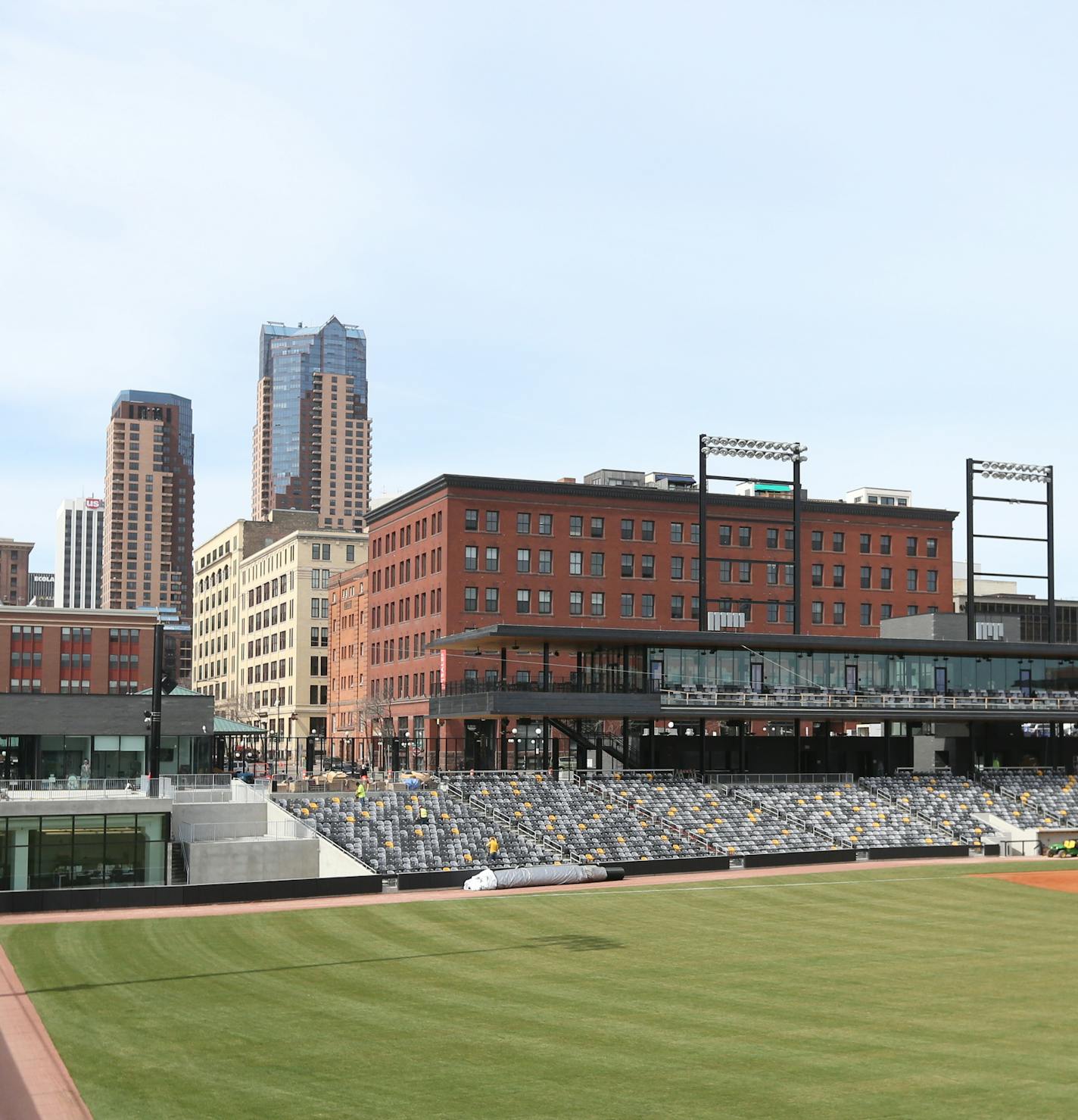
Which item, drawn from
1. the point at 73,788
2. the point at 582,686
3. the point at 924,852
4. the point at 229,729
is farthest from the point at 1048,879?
the point at 229,729

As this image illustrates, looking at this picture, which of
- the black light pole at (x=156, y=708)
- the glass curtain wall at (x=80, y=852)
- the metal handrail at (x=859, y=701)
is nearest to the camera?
the glass curtain wall at (x=80, y=852)

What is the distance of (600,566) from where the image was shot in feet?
398

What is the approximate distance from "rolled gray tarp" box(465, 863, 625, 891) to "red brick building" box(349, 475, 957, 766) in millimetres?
46626

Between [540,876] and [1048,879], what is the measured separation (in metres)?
24.0

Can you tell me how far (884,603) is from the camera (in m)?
132

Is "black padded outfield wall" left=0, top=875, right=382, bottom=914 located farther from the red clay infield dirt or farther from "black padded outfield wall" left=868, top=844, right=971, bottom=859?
the red clay infield dirt

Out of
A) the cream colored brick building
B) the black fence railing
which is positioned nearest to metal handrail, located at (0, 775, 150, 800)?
the black fence railing

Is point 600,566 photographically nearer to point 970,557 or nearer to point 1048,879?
point 970,557

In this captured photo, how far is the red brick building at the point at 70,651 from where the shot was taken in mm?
150000

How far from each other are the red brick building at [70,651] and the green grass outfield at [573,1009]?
10615cm

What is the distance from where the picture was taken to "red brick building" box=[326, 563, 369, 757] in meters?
140

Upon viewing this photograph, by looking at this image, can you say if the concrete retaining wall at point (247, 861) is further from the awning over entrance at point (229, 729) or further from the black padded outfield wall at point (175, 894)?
the awning over entrance at point (229, 729)

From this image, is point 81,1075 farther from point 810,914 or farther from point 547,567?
point 547,567

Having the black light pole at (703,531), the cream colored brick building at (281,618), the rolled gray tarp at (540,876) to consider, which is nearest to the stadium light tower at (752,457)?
the black light pole at (703,531)
